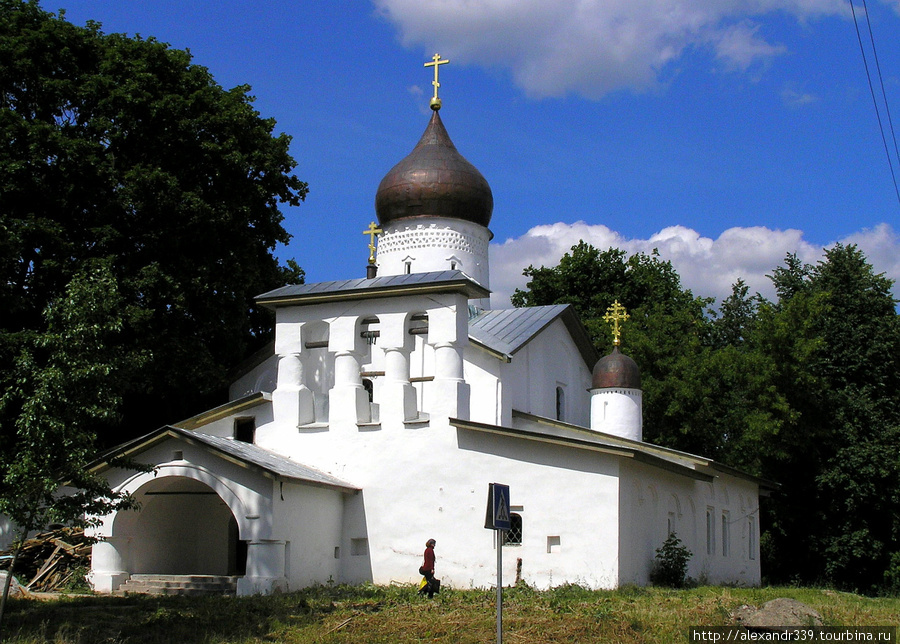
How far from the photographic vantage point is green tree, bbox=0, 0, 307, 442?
21391 millimetres

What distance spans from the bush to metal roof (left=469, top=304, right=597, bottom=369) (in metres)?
5.29

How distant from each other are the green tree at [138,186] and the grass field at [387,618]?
7267 mm

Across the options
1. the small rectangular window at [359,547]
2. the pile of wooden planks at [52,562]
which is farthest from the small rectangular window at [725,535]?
the pile of wooden planks at [52,562]

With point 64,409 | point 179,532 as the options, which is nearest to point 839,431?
point 179,532

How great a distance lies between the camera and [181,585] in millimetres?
17734

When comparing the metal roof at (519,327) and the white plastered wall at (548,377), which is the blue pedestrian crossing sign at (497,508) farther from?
the metal roof at (519,327)

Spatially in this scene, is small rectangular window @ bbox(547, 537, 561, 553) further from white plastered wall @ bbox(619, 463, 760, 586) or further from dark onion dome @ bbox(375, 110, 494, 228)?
dark onion dome @ bbox(375, 110, 494, 228)

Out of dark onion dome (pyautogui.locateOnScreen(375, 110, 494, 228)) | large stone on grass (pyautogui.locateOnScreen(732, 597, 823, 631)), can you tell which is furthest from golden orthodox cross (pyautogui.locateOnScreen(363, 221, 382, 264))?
large stone on grass (pyautogui.locateOnScreen(732, 597, 823, 631))

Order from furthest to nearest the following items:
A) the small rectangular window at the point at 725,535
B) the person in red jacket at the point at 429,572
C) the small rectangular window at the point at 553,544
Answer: the small rectangular window at the point at 725,535, the small rectangular window at the point at 553,544, the person in red jacket at the point at 429,572

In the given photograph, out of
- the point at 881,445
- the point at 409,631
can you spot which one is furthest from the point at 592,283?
the point at 409,631

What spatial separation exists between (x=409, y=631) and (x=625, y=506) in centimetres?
626

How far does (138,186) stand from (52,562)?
7.96m

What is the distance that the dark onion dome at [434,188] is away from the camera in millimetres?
26828

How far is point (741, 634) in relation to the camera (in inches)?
461
